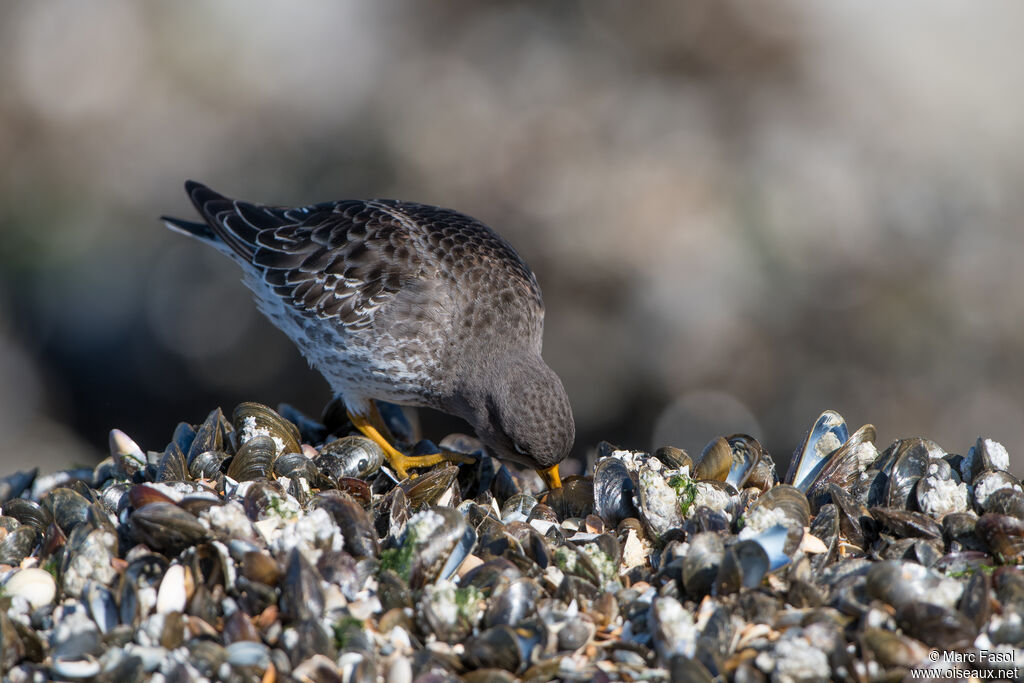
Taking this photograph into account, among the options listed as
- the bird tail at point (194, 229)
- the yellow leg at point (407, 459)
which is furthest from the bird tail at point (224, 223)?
the yellow leg at point (407, 459)

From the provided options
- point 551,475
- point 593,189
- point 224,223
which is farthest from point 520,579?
point 593,189

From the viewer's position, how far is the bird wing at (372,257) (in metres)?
5.30

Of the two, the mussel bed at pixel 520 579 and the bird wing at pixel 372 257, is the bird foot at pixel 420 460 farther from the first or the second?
the mussel bed at pixel 520 579

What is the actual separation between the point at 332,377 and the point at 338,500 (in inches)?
93.2

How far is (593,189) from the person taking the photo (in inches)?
309

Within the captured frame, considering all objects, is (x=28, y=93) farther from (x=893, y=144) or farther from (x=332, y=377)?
(x=893, y=144)

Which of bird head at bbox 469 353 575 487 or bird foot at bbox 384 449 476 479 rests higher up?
bird head at bbox 469 353 575 487

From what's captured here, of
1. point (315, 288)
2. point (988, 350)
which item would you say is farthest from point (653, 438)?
point (315, 288)

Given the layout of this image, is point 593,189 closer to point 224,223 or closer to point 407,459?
point 224,223

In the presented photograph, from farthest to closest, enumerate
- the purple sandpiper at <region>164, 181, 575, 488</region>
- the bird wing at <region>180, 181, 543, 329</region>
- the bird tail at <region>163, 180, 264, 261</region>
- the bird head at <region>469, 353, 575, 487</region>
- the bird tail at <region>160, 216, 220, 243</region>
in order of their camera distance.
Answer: the bird tail at <region>160, 216, 220, 243</region> < the bird tail at <region>163, 180, 264, 261</region> < the bird wing at <region>180, 181, 543, 329</region> < the purple sandpiper at <region>164, 181, 575, 488</region> < the bird head at <region>469, 353, 575, 487</region>

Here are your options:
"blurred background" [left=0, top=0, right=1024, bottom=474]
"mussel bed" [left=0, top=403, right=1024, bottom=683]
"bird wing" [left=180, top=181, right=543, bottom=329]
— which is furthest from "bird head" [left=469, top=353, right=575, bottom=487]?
"blurred background" [left=0, top=0, right=1024, bottom=474]

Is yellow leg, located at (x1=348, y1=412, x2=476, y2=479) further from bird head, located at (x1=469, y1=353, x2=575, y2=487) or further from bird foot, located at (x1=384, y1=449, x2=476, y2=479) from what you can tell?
bird head, located at (x1=469, y1=353, x2=575, y2=487)

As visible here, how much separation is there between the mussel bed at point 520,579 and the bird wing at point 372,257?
64.5 inches

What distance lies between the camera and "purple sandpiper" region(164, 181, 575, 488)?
5137mm
